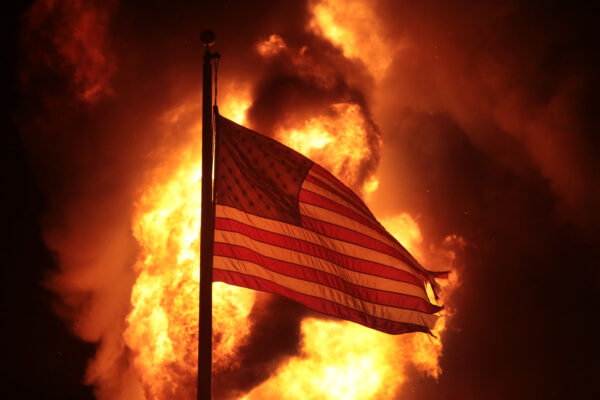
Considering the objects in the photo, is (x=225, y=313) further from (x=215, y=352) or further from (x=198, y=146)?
(x=198, y=146)

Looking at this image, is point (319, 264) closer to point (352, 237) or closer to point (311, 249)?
point (311, 249)

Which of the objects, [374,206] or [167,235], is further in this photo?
[374,206]

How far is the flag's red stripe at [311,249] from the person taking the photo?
18.2 ft

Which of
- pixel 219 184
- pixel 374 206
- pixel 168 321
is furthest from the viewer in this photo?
pixel 374 206

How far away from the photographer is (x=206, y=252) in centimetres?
481

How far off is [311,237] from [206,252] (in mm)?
1519

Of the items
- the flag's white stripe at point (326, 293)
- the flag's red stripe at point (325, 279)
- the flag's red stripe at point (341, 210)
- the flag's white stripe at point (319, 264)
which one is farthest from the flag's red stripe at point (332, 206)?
the flag's white stripe at point (326, 293)

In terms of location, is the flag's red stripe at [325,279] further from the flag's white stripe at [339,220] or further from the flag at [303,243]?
the flag's white stripe at [339,220]

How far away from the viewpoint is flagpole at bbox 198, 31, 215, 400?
14.6ft

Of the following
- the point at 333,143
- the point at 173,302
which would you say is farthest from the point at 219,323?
the point at 333,143

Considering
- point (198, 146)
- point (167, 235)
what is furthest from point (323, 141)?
point (167, 235)

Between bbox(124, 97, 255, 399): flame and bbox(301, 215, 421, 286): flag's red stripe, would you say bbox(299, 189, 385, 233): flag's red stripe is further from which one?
bbox(124, 97, 255, 399): flame

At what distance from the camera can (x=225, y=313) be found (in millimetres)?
13664

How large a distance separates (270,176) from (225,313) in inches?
342
